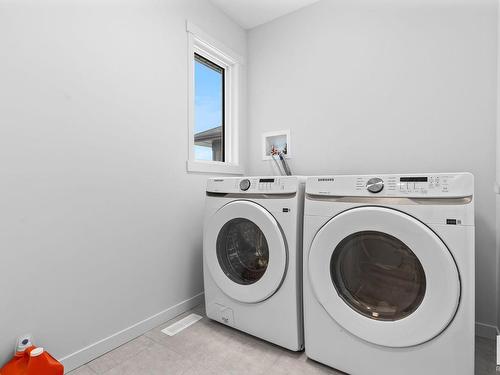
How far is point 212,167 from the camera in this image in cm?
208

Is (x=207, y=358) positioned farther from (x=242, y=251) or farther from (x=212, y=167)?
(x=212, y=167)

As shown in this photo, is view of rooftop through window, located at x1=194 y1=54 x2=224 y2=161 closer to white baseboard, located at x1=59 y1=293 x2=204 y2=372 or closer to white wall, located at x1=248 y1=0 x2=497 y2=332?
white wall, located at x1=248 y1=0 x2=497 y2=332

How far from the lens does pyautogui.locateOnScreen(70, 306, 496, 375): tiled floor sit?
128 cm

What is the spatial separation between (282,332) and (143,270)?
0.87m

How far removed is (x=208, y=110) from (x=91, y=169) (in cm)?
122

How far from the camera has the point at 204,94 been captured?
2.29 meters

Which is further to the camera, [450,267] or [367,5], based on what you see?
[367,5]

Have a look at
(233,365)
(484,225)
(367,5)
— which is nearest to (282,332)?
(233,365)

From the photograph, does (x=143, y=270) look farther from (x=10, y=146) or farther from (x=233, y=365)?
(x=10, y=146)

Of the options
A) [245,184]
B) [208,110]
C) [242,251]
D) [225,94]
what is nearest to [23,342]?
[242,251]

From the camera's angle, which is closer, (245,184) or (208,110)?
(245,184)

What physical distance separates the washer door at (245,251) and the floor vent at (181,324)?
361mm

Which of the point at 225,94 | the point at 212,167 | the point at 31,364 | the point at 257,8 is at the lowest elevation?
the point at 31,364

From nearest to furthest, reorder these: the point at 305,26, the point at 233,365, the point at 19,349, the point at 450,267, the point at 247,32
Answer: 1. the point at 450,267
2. the point at 19,349
3. the point at 233,365
4. the point at 305,26
5. the point at 247,32
